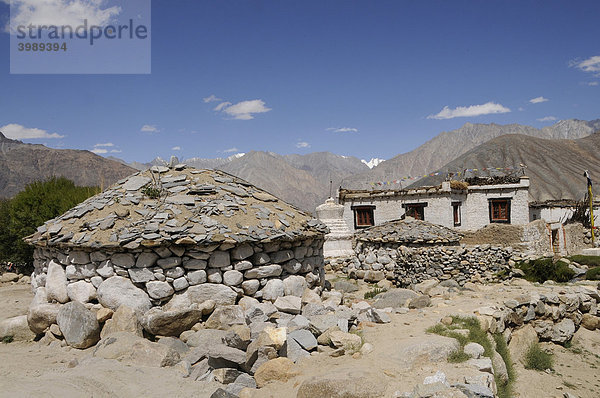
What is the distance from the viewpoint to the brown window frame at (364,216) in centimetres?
2777

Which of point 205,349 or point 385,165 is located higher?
point 385,165

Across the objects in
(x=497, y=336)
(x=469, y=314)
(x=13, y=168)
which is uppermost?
(x=13, y=168)

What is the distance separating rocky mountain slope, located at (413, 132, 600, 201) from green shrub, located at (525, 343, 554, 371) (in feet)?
204

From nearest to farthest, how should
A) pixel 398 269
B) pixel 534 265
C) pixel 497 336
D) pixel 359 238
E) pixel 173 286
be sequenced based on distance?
1. pixel 173 286
2. pixel 497 336
3. pixel 534 265
4. pixel 398 269
5. pixel 359 238

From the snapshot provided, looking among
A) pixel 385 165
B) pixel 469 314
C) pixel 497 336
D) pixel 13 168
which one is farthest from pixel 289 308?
pixel 385 165

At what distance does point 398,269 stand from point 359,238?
116 inches

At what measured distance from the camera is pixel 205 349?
17.6 ft

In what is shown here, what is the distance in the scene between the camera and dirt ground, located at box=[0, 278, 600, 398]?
4.39 m

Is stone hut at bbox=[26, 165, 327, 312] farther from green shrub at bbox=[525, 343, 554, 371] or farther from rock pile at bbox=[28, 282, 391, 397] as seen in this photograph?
green shrub at bbox=[525, 343, 554, 371]

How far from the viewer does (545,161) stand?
3221 inches

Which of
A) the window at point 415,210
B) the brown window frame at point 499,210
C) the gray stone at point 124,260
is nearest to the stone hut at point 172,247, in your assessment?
the gray stone at point 124,260

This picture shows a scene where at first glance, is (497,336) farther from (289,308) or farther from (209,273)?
(209,273)

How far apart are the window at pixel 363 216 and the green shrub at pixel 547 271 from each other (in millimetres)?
14258

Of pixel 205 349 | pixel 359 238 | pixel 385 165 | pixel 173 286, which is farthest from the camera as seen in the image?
pixel 385 165
